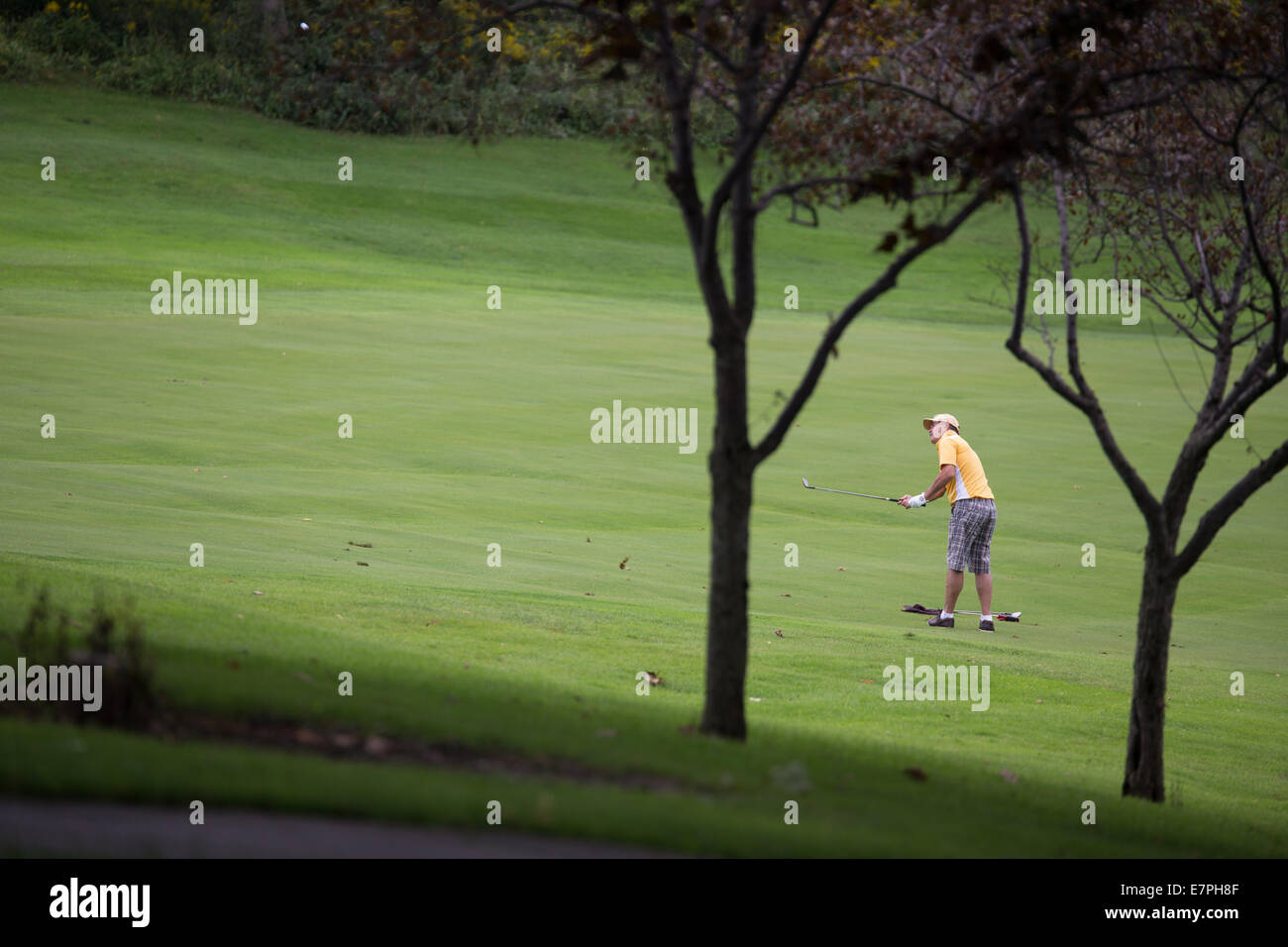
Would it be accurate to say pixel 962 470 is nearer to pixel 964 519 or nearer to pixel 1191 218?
pixel 964 519

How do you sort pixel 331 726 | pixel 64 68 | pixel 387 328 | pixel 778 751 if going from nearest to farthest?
pixel 331 726 < pixel 778 751 < pixel 387 328 < pixel 64 68

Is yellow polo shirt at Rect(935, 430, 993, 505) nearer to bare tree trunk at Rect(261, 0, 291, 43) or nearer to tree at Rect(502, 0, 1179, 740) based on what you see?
tree at Rect(502, 0, 1179, 740)

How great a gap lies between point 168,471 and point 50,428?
304 cm

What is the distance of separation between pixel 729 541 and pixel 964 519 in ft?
26.5

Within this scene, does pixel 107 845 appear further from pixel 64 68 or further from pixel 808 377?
pixel 64 68

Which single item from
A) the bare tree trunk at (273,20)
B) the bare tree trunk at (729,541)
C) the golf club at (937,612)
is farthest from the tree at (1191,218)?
the bare tree trunk at (273,20)

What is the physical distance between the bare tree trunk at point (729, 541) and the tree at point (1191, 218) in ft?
7.21

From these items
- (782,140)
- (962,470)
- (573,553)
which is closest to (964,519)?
(962,470)

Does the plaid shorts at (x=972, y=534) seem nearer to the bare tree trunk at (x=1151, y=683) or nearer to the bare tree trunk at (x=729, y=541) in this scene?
the bare tree trunk at (x=1151, y=683)

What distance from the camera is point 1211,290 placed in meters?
11.1

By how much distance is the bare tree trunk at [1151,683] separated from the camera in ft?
33.3

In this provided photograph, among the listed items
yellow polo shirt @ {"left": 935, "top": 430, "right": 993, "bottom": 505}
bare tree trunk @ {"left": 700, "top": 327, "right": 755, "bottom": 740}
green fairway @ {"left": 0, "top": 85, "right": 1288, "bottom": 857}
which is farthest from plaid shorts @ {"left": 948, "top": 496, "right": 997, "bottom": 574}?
bare tree trunk @ {"left": 700, "top": 327, "right": 755, "bottom": 740}

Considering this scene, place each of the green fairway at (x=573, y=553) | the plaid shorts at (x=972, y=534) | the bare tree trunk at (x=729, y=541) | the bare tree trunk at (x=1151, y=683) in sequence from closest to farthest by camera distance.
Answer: the green fairway at (x=573, y=553), the bare tree trunk at (x=729, y=541), the bare tree trunk at (x=1151, y=683), the plaid shorts at (x=972, y=534)

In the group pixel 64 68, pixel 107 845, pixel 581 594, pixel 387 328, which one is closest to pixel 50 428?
pixel 581 594
